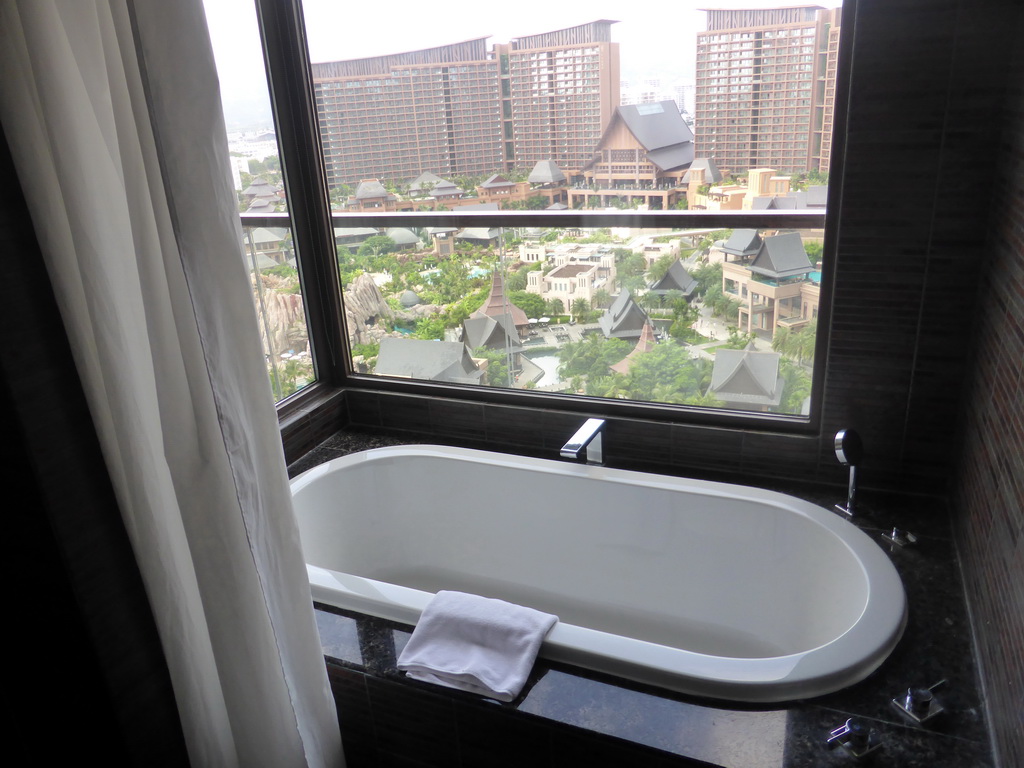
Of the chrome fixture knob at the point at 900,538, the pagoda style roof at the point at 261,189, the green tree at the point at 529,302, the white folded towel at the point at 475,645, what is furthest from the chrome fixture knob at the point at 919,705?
the pagoda style roof at the point at 261,189

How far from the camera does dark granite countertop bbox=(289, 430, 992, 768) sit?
1382 mm

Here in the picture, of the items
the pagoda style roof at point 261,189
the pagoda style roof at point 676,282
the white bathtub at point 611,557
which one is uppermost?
the pagoda style roof at point 261,189

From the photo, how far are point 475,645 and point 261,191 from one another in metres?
1.71

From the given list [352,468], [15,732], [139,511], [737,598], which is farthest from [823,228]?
[15,732]

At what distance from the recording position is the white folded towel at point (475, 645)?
1600mm

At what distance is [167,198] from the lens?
1.14 m

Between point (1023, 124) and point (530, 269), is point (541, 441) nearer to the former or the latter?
point (530, 269)

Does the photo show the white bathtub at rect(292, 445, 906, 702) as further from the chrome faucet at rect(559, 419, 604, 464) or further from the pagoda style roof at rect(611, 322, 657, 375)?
the pagoda style roof at rect(611, 322, 657, 375)

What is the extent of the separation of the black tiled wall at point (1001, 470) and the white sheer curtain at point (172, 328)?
4.12 feet

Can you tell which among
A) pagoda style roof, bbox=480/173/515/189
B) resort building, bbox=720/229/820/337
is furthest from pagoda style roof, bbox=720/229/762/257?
pagoda style roof, bbox=480/173/515/189

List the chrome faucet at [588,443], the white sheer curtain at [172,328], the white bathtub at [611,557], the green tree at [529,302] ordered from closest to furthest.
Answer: the white sheer curtain at [172,328]
the white bathtub at [611,557]
the chrome faucet at [588,443]
the green tree at [529,302]

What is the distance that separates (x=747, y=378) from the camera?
7.89 ft

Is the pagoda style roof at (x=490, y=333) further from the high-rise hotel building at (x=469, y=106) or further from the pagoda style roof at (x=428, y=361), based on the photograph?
the high-rise hotel building at (x=469, y=106)

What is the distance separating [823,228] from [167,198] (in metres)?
1.74
